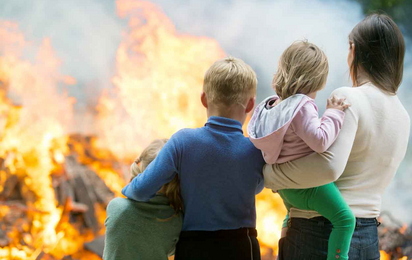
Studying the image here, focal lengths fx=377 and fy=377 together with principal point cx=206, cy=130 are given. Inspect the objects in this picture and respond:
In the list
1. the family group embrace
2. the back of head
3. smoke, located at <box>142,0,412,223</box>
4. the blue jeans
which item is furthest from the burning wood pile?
the back of head

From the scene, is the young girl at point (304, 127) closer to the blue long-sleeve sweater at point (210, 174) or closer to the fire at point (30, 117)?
the blue long-sleeve sweater at point (210, 174)

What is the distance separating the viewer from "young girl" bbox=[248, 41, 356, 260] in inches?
45.6

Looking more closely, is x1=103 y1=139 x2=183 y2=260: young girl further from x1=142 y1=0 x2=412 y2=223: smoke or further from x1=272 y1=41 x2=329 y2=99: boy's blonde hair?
x1=142 y1=0 x2=412 y2=223: smoke

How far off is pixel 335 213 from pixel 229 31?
238cm

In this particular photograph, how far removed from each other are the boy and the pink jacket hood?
86 mm

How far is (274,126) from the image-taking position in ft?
3.95

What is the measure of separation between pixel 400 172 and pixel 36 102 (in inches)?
127

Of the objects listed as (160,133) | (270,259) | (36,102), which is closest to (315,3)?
(160,133)

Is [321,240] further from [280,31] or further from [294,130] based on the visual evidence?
[280,31]

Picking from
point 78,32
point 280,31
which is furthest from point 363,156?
point 78,32

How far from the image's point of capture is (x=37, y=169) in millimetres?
3467

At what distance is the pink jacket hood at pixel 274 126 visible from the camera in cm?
118

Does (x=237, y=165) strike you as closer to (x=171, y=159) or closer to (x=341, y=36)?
(x=171, y=159)

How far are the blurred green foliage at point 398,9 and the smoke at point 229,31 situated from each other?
73 millimetres
